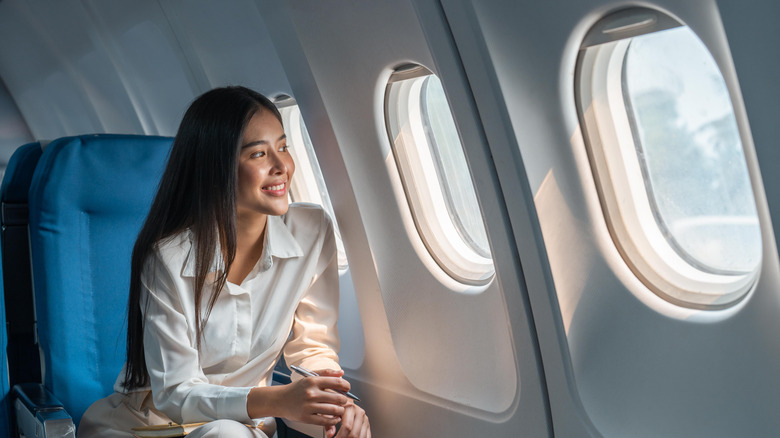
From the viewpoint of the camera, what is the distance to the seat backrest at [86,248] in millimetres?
2723

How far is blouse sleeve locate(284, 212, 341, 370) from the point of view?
2658 millimetres

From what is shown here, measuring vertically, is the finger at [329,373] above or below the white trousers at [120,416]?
below

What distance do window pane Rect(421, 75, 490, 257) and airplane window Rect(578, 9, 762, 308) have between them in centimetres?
84

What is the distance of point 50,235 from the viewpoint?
273 cm

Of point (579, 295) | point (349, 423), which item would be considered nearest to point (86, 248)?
point (349, 423)

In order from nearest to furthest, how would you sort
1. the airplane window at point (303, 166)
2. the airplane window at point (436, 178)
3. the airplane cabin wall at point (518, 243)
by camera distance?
the airplane cabin wall at point (518, 243), the airplane window at point (436, 178), the airplane window at point (303, 166)

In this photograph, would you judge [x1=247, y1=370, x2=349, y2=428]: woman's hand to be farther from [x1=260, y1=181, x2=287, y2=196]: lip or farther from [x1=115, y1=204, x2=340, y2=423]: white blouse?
[x1=260, y1=181, x2=287, y2=196]: lip

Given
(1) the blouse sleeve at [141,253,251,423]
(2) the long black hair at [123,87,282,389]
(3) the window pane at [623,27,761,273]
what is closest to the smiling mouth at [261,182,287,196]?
(2) the long black hair at [123,87,282,389]

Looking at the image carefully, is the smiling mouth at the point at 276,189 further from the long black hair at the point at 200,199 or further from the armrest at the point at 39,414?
the armrest at the point at 39,414

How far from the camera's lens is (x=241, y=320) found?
249 centimetres

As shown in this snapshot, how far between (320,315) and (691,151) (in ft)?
4.67

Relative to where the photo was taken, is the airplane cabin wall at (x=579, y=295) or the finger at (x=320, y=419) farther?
the finger at (x=320, y=419)

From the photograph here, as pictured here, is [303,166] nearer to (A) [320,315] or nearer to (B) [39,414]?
(A) [320,315]

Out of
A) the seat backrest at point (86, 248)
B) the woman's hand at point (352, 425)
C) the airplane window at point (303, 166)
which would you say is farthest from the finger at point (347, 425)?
the airplane window at point (303, 166)
